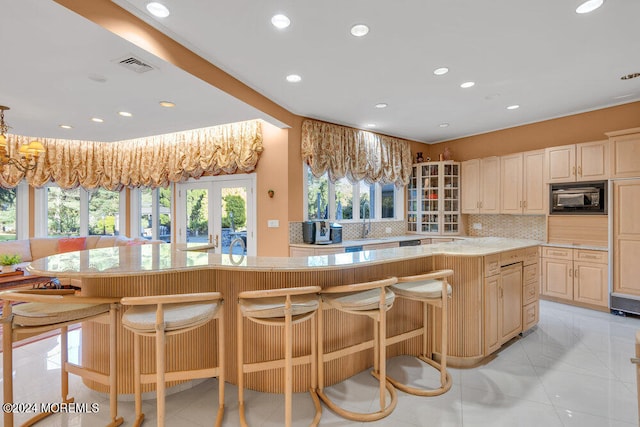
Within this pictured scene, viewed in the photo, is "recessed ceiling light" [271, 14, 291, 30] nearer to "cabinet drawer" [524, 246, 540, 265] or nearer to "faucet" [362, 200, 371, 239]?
"cabinet drawer" [524, 246, 540, 265]

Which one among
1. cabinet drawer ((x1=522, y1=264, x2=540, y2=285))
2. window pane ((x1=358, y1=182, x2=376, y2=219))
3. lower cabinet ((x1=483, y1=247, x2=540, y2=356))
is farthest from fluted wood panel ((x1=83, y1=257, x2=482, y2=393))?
window pane ((x1=358, y1=182, x2=376, y2=219))

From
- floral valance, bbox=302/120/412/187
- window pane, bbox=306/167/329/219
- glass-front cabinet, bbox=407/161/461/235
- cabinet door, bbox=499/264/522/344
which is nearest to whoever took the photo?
cabinet door, bbox=499/264/522/344

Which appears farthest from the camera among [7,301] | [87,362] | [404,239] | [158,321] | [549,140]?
[404,239]

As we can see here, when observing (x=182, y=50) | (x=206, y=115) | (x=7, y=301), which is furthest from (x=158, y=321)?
(x=206, y=115)

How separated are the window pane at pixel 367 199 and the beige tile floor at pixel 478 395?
3.22 m

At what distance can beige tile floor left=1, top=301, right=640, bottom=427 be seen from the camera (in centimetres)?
209

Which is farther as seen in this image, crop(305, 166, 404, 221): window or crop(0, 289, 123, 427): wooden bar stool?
crop(305, 166, 404, 221): window

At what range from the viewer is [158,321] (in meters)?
1.67

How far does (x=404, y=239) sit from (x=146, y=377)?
14.2ft

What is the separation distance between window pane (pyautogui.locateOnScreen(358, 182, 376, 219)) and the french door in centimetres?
202

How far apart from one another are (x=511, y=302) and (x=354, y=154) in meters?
3.14

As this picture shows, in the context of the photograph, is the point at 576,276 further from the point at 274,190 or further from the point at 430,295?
the point at 274,190

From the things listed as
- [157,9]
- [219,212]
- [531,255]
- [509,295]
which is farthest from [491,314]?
[219,212]

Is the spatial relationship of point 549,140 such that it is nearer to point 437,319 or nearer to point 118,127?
point 437,319
